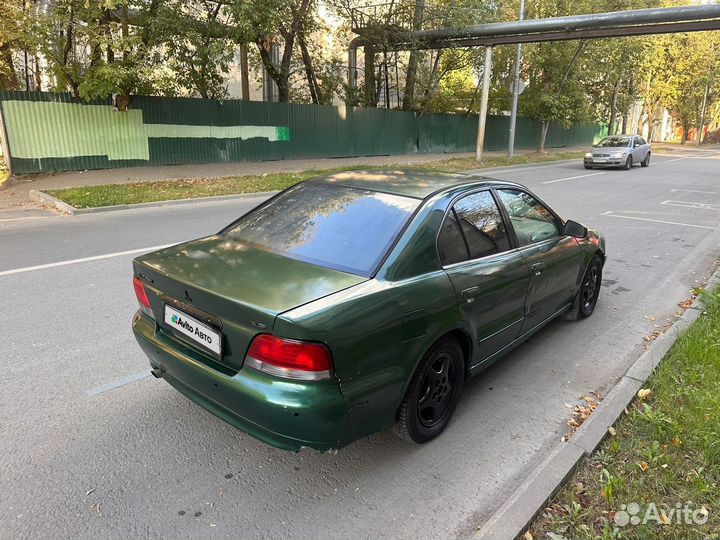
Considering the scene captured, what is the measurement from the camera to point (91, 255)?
7.21 m

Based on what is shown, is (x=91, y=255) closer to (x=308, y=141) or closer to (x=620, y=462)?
(x=620, y=462)

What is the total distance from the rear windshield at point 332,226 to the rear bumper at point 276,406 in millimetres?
728

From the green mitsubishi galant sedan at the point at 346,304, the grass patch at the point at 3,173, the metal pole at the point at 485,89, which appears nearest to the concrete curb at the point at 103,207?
the grass patch at the point at 3,173

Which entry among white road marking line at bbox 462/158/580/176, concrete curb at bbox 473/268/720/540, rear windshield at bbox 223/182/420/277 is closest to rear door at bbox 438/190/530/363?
rear windshield at bbox 223/182/420/277

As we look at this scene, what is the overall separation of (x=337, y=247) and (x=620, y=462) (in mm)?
2036

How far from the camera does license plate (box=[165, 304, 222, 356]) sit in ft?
8.94

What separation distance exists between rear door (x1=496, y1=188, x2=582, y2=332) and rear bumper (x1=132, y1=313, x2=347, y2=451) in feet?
6.83

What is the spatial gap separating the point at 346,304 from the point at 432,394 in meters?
1.01

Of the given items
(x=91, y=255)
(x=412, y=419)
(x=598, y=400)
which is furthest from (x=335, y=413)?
(x=91, y=255)

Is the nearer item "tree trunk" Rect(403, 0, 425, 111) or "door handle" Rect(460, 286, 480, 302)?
"door handle" Rect(460, 286, 480, 302)

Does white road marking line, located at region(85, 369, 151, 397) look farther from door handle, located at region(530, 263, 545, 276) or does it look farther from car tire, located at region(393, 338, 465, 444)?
door handle, located at region(530, 263, 545, 276)

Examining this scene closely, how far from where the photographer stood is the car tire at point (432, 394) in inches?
118

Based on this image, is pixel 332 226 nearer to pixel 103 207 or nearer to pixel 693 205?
pixel 103 207

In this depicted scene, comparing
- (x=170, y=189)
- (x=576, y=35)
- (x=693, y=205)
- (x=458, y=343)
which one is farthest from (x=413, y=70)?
(x=458, y=343)
